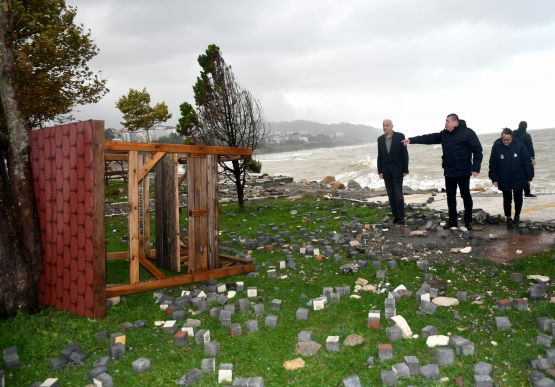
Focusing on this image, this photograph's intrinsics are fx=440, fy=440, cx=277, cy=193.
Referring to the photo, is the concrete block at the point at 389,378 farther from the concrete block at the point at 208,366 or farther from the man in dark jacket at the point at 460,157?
the man in dark jacket at the point at 460,157

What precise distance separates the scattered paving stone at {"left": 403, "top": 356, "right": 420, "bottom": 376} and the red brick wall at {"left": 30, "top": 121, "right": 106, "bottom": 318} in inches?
160

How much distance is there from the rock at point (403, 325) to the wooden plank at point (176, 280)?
346 centimetres

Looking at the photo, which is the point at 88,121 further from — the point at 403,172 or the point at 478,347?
the point at 403,172

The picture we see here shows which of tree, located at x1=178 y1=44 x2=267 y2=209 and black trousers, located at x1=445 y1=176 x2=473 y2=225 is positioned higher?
tree, located at x1=178 y1=44 x2=267 y2=209

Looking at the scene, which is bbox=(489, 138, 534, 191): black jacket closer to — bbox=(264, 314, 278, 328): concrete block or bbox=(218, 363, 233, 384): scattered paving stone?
bbox=(264, 314, 278, 328): concrete block

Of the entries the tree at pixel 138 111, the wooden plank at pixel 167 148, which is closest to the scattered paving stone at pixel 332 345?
the wooden plank at pixel 167 148

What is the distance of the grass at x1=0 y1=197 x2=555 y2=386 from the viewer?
4301 mm

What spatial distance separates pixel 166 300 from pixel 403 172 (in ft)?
22.2

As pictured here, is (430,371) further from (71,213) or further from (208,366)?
(71,213)

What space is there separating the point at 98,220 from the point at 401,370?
4.22 metres

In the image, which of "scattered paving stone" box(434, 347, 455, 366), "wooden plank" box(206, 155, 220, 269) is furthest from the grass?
"wooden plank" box(206, 155, 220, 269)

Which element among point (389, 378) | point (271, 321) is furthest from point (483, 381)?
point (271, 321)

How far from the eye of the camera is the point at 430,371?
4.04m

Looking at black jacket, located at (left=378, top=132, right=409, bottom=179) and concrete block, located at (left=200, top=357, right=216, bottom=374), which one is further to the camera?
black jacket, located at (left=378, top=132, right=409, bottom=179)
